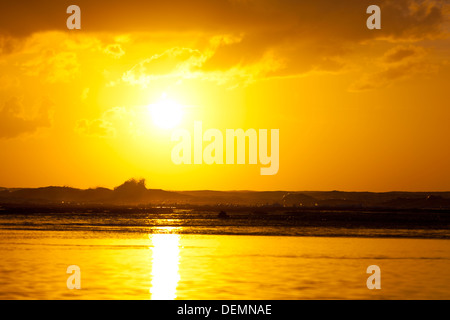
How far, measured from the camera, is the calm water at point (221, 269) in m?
25.9

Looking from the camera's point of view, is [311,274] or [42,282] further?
[311,274]

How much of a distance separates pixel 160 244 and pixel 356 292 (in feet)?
81.1

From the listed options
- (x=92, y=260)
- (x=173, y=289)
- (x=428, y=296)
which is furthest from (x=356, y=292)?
(x=92, y=260)

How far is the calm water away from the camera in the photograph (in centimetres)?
2588

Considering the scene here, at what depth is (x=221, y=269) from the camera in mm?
33062
